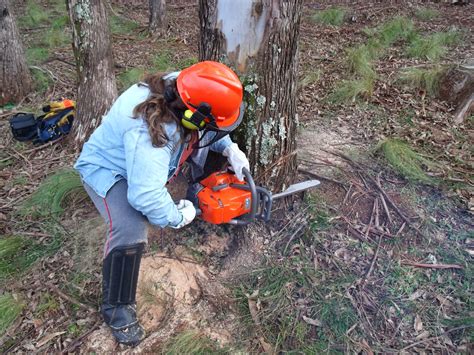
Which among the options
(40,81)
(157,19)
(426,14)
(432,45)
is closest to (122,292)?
(40,81)

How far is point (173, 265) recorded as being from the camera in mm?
2580

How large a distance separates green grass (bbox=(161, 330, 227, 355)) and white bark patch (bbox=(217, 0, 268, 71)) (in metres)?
1.68

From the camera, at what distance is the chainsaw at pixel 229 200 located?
7.39 ft

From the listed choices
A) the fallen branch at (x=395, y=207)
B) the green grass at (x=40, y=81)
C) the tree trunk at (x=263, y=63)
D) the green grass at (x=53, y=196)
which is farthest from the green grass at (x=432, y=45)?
the green grass at (x=40, y=81)

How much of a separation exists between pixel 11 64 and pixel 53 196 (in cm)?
266

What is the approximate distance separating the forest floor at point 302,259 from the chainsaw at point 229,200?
1.38 ft

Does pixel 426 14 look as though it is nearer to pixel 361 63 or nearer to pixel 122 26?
pixel 361 63

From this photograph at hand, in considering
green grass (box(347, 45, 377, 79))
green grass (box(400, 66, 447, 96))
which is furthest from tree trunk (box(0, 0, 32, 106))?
green grass (box(400, 66, 447, 96))

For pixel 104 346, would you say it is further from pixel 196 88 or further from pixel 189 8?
pixel 189 8

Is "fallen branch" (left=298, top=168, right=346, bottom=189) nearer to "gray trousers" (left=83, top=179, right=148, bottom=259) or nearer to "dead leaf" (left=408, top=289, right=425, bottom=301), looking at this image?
"dead leaf" (left=408, top=289, right=425, bottom=301)

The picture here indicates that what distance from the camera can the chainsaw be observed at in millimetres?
2252

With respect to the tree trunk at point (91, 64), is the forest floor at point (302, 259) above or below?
below

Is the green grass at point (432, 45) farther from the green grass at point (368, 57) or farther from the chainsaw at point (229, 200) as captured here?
the chainsaw at point (229, 200)

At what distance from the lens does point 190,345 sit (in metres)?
2.09
